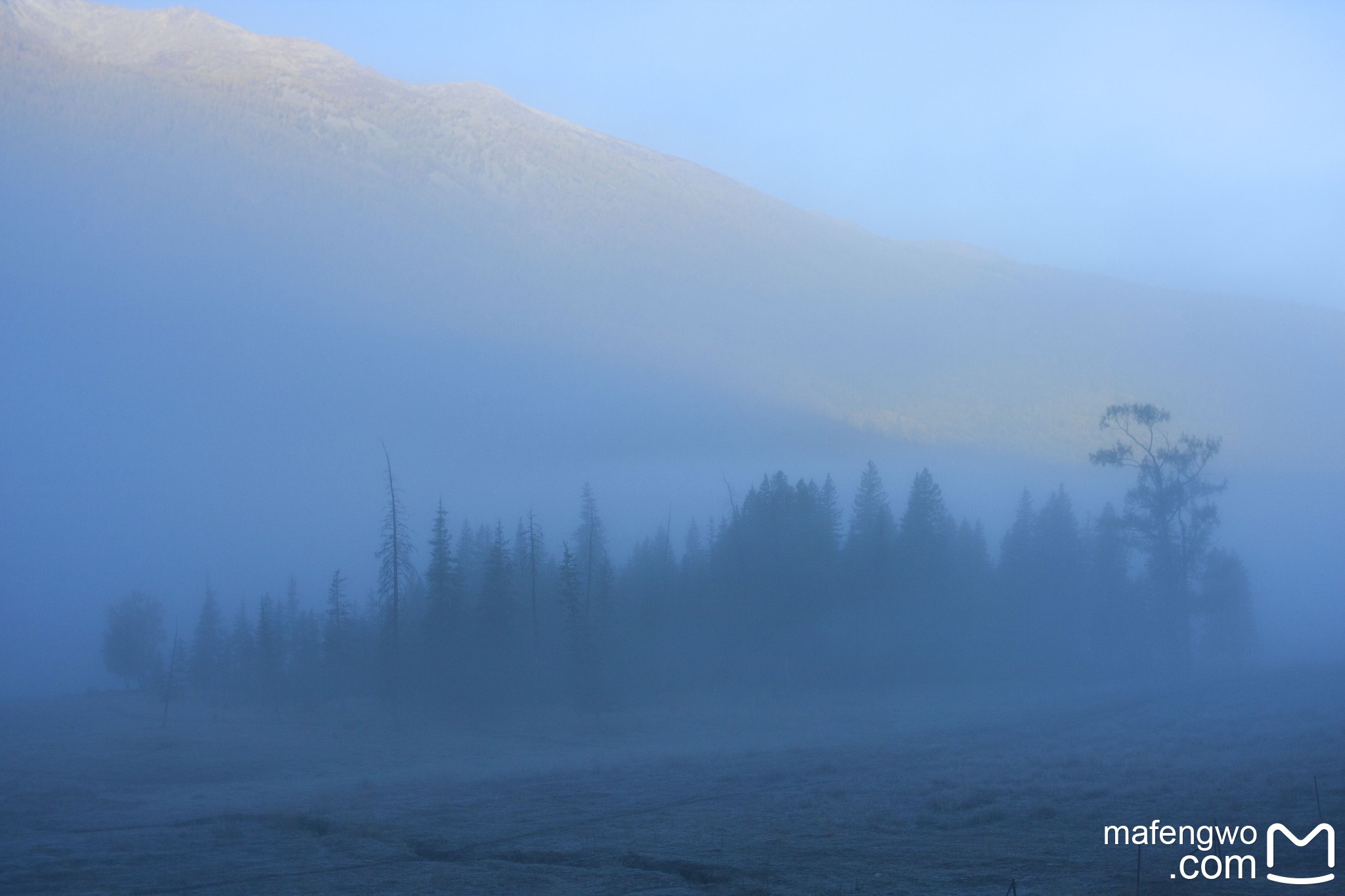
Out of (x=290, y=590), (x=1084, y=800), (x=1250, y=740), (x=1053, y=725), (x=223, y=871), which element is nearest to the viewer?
Answer: (x=223, y=871)

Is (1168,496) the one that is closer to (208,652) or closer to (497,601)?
(497,601)

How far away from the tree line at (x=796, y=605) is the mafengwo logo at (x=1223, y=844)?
122 ft

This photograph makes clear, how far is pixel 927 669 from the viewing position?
61719 millimetres

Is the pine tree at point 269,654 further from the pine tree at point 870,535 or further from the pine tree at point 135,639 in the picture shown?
the pine tree at point 870,535

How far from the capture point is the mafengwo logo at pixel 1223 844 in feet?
41.3

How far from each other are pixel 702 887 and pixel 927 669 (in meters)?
51.1

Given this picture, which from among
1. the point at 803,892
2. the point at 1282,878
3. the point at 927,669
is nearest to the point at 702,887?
the point at 803,892

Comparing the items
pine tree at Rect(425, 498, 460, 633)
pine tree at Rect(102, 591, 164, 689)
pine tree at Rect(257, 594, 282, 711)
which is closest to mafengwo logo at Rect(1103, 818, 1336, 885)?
pine tree at Rect(425, 498, 460, 633)

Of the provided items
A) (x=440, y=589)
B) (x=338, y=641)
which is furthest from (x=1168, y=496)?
(x=338, y=641)

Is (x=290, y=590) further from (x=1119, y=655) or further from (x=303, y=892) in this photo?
Answer: (x=303, y=892)

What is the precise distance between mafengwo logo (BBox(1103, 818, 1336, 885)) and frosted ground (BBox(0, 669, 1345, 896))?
37cm

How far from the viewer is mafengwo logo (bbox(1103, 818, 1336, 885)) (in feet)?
41.3

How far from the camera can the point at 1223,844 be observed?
1438 centimetres

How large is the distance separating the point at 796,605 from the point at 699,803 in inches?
1483
